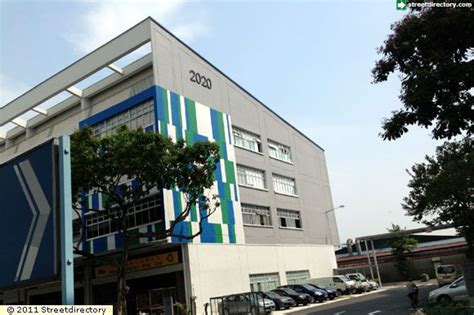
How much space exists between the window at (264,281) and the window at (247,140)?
1050 cm

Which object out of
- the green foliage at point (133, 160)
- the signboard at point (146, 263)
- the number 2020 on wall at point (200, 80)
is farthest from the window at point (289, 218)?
the green foliage at point (133, 160)

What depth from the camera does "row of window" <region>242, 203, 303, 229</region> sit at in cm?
3747

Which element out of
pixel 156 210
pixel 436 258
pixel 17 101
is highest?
A: pixel 17 101

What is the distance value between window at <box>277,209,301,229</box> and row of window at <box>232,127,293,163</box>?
16.6 ft

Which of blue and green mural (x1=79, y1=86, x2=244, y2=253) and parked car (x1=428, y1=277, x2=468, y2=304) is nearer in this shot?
parked car (x1=428, y1=277, x2=468, y2=304)

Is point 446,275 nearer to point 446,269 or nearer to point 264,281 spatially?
point 446,269

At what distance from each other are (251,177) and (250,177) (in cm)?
18

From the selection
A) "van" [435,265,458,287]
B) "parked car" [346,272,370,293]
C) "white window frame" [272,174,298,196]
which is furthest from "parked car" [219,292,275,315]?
"white window frame" [272,174,298,196]

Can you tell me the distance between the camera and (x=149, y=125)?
3114 cm

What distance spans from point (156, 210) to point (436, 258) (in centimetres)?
3462

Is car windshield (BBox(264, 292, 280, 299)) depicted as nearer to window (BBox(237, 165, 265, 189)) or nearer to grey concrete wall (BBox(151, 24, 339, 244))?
grey concrete wall (BBox(151, 24, 339, 244))

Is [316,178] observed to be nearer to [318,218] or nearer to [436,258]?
[318,218]

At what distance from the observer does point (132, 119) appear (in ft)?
107

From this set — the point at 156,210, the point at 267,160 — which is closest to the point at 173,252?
the point at 156,210
